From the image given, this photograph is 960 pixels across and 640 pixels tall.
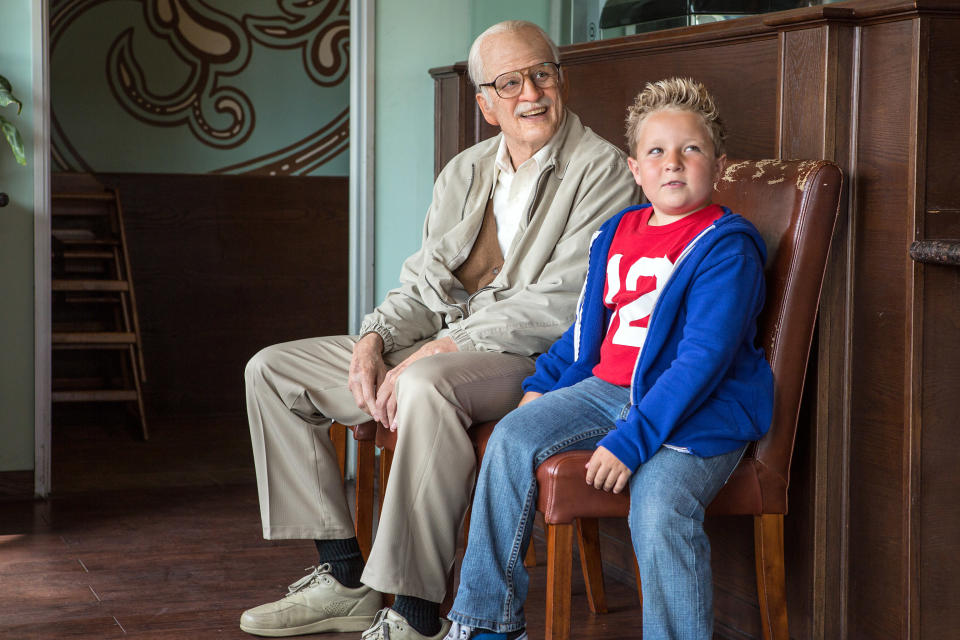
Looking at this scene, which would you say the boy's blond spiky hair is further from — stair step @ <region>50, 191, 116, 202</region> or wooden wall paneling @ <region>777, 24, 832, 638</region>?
stair step @ <region>50, 191, 116, 202</region>

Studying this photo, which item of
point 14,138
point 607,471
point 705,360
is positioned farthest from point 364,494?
point 14,138

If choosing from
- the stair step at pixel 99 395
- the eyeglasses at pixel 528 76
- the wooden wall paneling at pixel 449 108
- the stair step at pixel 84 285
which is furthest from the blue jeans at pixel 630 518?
the stair step at pixel 84 285

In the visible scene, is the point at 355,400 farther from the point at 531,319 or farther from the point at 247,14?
the point at 247,14

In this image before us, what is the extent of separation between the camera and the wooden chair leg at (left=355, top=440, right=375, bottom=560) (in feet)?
8.23

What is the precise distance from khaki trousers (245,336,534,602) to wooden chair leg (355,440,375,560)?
0.11 m

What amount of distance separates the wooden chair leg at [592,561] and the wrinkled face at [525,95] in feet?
2.68

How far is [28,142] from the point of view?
3396 millimetres

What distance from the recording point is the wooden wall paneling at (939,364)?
1.85m

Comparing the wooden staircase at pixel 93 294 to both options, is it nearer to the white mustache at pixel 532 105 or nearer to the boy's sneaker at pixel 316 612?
the boy's sneaker at pixel 316 612

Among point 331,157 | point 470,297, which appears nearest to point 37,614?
point 470,297

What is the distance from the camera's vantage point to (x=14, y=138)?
3.31 m

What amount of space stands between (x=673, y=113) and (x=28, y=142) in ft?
7.40

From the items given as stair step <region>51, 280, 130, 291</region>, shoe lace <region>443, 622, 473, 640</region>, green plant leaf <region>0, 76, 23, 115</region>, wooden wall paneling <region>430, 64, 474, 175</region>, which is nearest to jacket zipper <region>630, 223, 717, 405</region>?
shoe lace <region>443, 622, 473, 640</region>

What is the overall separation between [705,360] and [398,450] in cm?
60
